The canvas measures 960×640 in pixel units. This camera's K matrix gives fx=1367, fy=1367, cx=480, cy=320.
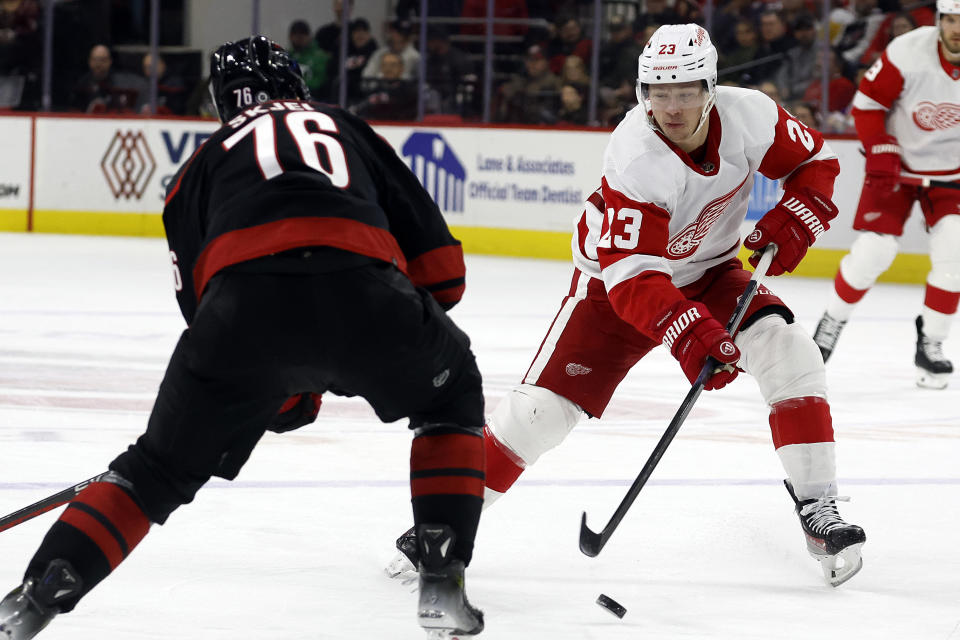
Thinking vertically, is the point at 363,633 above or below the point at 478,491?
below

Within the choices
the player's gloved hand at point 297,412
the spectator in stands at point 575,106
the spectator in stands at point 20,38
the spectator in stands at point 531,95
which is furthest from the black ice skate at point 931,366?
the spectator in stands at point 20,38

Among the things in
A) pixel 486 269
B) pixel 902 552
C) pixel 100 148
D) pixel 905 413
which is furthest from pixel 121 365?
pixel 100 148

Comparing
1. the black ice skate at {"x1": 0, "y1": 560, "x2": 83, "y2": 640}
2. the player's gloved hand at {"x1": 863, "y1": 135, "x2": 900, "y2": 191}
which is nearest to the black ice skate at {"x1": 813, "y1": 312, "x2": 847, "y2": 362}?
the player's gloved hand at {"x1": 863, "y1": 135, "x2": 900, "y2": 191}

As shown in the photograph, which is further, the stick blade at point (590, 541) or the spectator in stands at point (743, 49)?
the spectator in stands at point (743, 49)

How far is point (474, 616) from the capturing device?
183cm

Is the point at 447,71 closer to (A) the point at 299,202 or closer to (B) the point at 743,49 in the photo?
(B) the point at 743,49

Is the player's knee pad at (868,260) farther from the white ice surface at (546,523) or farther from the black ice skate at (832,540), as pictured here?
the black ice skate at (832,540)

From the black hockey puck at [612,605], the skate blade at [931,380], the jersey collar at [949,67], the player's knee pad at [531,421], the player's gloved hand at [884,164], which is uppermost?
the jersey collar at [949,67]

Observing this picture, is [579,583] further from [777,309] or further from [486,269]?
[486,269]

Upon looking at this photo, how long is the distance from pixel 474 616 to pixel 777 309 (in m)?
1.02

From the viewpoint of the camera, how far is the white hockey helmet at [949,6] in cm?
479

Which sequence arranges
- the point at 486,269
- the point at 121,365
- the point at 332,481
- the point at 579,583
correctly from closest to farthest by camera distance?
the point at 579,583 → the point at 332,481 → the point at 121,365 → the point at 486,269

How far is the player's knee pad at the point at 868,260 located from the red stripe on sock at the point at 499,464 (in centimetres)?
268

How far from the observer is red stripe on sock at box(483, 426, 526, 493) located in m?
2.55
